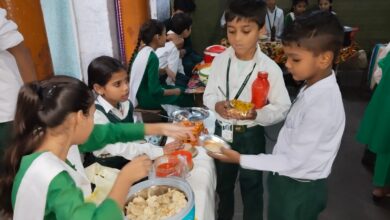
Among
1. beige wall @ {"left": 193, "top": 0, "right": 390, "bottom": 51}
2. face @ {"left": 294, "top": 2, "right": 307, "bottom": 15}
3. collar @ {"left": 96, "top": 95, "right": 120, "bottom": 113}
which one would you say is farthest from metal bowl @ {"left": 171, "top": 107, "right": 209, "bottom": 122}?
beige wall @ {"left": 193, "top": 0, "right": 390, "bottom": 51}

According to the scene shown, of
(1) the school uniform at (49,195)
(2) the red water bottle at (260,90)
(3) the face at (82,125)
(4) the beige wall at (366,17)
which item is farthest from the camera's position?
(4) the beige wall at (366,17)

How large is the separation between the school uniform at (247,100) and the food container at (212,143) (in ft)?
0.50

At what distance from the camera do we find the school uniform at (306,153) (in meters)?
1.32

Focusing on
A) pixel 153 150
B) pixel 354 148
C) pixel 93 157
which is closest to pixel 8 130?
pixel 93 157

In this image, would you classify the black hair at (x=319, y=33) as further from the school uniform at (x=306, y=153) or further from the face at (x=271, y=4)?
the face at (x=271, y=4)

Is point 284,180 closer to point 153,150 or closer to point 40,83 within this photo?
point 153,150

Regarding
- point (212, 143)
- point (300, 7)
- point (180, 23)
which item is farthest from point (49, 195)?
point (300, 7)

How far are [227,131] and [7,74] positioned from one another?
1.27 m

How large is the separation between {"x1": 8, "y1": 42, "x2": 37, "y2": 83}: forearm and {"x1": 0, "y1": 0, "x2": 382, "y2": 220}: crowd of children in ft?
0.05

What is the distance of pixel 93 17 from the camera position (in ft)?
7.55

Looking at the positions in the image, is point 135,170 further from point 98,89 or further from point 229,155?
point 98,89

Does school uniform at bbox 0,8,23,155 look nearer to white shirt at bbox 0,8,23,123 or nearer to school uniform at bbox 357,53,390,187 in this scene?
white shirt at bbox 0,8,23,123

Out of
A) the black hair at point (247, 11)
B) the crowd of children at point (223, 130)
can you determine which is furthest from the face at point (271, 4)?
the black hair at point (247, 11)

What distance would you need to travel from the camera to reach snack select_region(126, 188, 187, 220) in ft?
3.92
